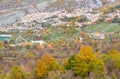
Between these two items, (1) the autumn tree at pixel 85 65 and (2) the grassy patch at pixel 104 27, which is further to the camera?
(2) the grassy patch at pixel 104 27

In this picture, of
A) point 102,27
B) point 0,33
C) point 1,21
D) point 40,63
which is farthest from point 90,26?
point 40,63

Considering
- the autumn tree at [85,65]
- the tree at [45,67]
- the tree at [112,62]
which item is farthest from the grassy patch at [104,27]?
the tree at [45,67]

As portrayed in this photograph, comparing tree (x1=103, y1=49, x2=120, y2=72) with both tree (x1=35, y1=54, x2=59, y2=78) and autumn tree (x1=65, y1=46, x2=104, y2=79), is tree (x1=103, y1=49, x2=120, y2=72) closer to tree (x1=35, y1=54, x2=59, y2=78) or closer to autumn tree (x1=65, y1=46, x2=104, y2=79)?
autumn tree (x1=65, y1=46, x2=104, y2=79)

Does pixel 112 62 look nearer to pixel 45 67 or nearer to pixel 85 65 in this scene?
pixel 85 65

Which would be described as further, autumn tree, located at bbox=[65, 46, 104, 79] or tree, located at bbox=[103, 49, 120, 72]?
tree, located at bbox=[103, 49, 120, 72]

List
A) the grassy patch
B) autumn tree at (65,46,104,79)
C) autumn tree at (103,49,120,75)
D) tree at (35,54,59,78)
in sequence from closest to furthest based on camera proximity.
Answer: autumn tree at (65,46,104,79) → tree at (35,54,59,78) → autumn tree at (103,49,120,75) → the grassy patch

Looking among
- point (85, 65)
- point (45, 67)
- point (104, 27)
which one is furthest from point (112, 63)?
point (104, 27)

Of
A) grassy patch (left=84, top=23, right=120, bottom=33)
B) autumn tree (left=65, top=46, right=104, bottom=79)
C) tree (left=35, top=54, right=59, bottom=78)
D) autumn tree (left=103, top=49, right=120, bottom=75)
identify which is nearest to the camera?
autumn tree (left=65, top=46, right=104, bottom=79)

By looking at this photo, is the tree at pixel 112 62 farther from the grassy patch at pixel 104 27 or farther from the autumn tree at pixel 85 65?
the grassy patch at pixel 104 27

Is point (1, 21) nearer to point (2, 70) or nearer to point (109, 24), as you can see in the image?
point (109, 24)

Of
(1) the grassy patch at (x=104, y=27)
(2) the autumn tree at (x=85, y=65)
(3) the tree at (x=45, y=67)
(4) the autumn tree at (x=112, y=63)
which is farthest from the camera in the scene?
(1) the grassy patch at (x=104, y=27)

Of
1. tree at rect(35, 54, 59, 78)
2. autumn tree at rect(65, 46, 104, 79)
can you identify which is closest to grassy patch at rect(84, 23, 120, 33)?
autumn tree at rect(65, 46, 104, 79)
